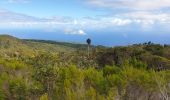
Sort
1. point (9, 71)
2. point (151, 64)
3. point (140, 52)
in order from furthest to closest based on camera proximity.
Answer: point (140, 52) → point (151, 64) → point (9, 71)

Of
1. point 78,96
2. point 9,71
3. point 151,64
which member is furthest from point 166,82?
point 151,64

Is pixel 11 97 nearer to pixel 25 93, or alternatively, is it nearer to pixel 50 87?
pixel 25 93

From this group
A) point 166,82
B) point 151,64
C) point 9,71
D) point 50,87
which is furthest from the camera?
point 151,64

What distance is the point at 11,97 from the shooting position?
139 feet

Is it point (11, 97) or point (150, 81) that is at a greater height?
point (150, 81)

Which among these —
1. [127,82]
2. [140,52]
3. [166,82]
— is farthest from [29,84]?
[140,52]

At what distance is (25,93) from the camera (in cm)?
4141

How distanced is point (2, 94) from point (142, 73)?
14.3 metres

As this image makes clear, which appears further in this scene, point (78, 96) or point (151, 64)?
point (151, 64)

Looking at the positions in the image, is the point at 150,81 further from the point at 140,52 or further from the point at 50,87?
the point at 140,52

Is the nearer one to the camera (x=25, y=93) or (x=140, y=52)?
→ (x=25, y=93)

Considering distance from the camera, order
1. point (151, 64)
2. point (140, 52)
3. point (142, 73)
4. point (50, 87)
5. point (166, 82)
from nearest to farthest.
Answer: point (166, 82) → point (142, 73) → point (50, 87) → point (151, 64) → point (140, 52)

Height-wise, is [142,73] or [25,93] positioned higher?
[142,73]

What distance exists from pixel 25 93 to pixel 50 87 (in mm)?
2872
